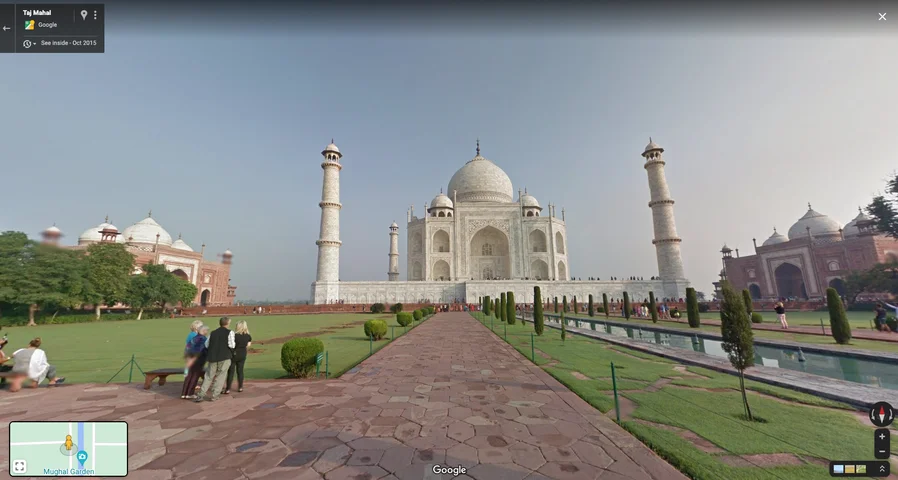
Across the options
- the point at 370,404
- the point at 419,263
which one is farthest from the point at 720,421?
the point at 419,263

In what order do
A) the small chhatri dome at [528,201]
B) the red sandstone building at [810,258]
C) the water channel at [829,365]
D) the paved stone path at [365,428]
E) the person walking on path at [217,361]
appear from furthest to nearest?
the small chhatri dome at [528,201], the red sandstone building at [810,258], the water channel at [829,365], the person walking on path at [217,361], the paved stone path at [365,428]

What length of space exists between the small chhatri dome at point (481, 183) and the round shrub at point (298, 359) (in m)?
36.1

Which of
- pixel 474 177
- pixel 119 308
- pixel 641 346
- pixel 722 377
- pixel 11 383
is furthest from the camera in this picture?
pixel 474 177

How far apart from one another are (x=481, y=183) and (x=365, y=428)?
4014 centimetres

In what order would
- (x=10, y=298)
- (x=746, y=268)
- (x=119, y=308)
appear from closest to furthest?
(x=10, y=298)
(x=119, y=308)
(x=746, y=268)

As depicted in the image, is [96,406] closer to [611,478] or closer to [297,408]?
[297,408]

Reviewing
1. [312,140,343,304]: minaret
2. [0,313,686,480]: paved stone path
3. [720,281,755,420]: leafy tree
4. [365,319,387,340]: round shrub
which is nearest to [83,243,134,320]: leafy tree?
[312,140,343,304]: minaret

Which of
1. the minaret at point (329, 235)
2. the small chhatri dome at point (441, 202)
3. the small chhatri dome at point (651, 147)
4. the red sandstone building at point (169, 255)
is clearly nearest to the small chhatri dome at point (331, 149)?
the minaret at point (329, 235)

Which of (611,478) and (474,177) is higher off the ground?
(474,177)

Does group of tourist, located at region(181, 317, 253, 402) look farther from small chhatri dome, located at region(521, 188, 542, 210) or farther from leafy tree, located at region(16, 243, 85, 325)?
small chhatri dome, located at region(521, 188, 542, 210)

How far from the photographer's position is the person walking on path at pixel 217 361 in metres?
4.64

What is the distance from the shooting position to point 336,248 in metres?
32.3

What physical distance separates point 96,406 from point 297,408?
8.63 ft

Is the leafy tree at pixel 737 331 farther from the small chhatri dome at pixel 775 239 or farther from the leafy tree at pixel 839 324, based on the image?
the small chhatri dome at pixel 775 239
